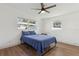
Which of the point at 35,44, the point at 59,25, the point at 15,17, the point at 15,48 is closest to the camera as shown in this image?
the point at 59,25

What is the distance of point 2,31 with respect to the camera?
2.14 m

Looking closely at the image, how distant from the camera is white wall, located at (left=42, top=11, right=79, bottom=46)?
6.25ft

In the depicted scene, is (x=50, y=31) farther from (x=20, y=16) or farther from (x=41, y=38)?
(x=20, y=16)

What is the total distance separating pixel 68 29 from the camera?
2.20 metres

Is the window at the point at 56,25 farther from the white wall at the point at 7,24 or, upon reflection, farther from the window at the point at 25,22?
the white wall at the point at 7,24

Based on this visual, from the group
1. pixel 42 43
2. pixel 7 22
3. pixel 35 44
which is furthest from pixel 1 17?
pixel 42 43

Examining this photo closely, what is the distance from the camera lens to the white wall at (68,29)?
1904mm

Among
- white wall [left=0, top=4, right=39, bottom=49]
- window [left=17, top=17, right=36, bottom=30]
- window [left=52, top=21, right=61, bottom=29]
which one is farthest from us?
window [left=17, top=17, right=36, bottom=30]

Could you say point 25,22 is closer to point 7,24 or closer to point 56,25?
point 7,24

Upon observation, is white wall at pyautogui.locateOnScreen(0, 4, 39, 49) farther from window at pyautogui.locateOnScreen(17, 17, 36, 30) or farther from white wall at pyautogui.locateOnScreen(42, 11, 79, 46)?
white wall at pyautogui.locateOnScreen(42, 11, 79, 46)

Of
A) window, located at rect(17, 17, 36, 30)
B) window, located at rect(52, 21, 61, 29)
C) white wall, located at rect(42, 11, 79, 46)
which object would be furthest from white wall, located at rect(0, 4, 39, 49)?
window, located at rect(52, 21, 61, 29)

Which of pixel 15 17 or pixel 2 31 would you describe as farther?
pixel 15 17

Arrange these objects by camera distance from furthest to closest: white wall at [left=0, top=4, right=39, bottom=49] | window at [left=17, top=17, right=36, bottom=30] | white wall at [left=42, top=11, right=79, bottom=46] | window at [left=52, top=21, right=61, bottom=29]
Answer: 1. window at [left=17, top=17, right=36, bottom=30]
2. white wall at [left=0, top=4, right=39, bottom=49]
3. white wall at [left=42, top=11, right=79, bottom=46]
4. window at [left=52, top=21, right=61, bottom=29]

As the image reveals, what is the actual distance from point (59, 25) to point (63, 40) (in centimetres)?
64
